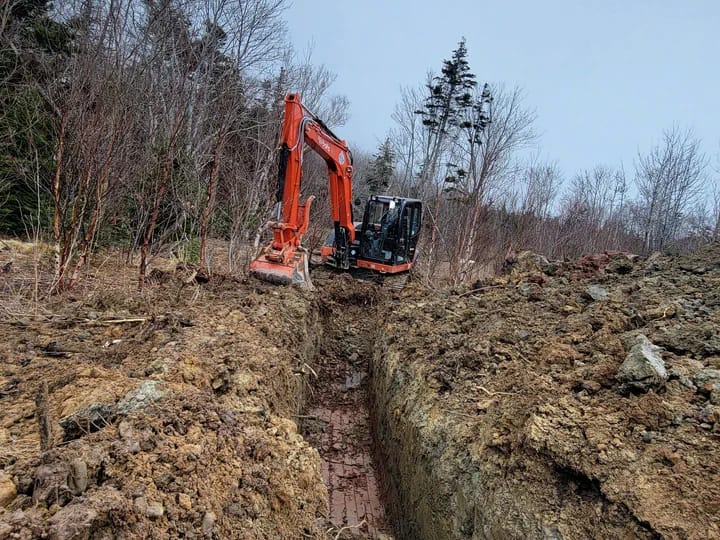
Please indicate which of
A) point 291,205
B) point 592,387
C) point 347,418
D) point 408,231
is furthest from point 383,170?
point 592,387

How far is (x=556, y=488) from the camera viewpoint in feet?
7.84

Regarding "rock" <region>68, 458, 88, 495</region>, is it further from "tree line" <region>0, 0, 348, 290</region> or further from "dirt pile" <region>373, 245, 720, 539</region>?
"tree line" <region>0, 0, 348, 290</region>

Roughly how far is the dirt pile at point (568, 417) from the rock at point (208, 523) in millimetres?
1551

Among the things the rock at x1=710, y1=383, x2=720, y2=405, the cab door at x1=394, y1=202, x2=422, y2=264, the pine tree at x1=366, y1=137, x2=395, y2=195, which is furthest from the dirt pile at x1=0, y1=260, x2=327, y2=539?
the pine tree at x1=366, y1=137, x2=395, y2=195

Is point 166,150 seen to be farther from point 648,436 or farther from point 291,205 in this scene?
point 648,436

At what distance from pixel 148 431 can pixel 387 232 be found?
8.26 meters

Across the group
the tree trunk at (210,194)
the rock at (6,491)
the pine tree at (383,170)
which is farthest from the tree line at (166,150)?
the pine tree at (383,170)

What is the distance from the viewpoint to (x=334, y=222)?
9711 mm

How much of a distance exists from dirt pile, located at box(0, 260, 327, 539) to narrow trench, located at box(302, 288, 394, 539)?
76 centimetres

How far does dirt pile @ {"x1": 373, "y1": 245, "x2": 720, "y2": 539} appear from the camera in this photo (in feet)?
7.10

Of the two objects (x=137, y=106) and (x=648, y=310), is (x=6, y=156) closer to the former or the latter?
(x=137, y=106)

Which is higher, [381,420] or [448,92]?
[448,92]

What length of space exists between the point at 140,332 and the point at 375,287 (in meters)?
6.02

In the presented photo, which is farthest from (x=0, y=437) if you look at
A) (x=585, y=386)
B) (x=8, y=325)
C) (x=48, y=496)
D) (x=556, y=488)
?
(x=585, y=386)
